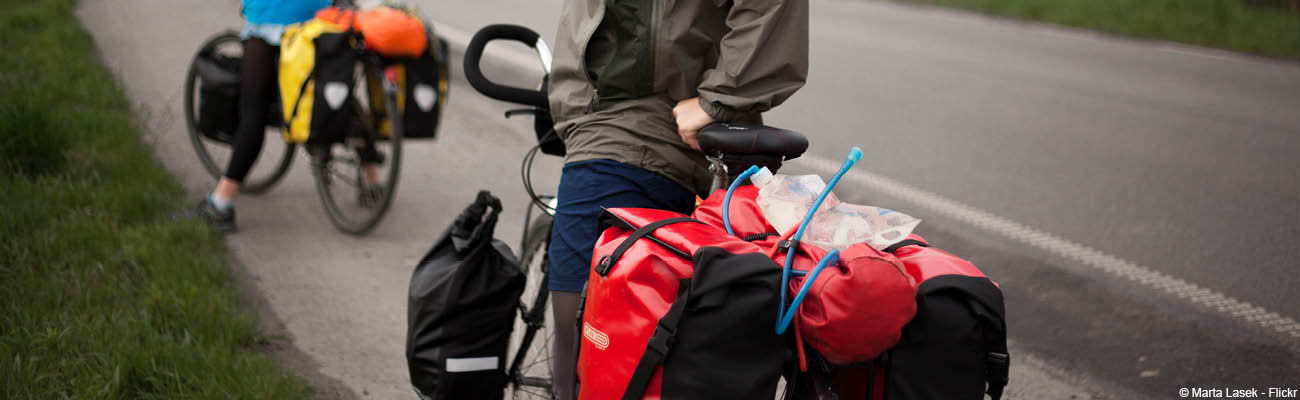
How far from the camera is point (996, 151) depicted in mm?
6594

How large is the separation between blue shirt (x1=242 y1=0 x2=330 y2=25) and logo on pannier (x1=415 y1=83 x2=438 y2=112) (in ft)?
2.20

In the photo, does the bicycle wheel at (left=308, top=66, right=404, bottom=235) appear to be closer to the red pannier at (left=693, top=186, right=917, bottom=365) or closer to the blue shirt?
the blue shirt

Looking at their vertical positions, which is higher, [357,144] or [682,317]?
[682,317]

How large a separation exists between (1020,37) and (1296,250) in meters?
7.42

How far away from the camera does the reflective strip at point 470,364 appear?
268cm

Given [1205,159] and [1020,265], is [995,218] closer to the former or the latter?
[1020,265]

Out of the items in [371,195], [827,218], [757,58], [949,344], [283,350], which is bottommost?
[371,195]

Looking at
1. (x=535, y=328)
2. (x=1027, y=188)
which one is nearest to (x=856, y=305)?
(x=535, y=328)

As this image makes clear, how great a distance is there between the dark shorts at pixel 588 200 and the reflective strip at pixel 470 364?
1.45 feet

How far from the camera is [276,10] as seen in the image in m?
4.70

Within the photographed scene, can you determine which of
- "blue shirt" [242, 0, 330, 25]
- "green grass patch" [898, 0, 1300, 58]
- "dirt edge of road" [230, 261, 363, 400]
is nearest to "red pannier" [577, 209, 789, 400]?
"dirt edge of road" [230, 261, 363, 400]

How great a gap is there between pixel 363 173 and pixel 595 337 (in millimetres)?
3555

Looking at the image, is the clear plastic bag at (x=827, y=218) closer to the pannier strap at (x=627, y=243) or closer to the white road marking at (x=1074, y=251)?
the pannier strap at (x=627, y=243)

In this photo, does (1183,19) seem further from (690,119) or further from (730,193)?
(730,193)
